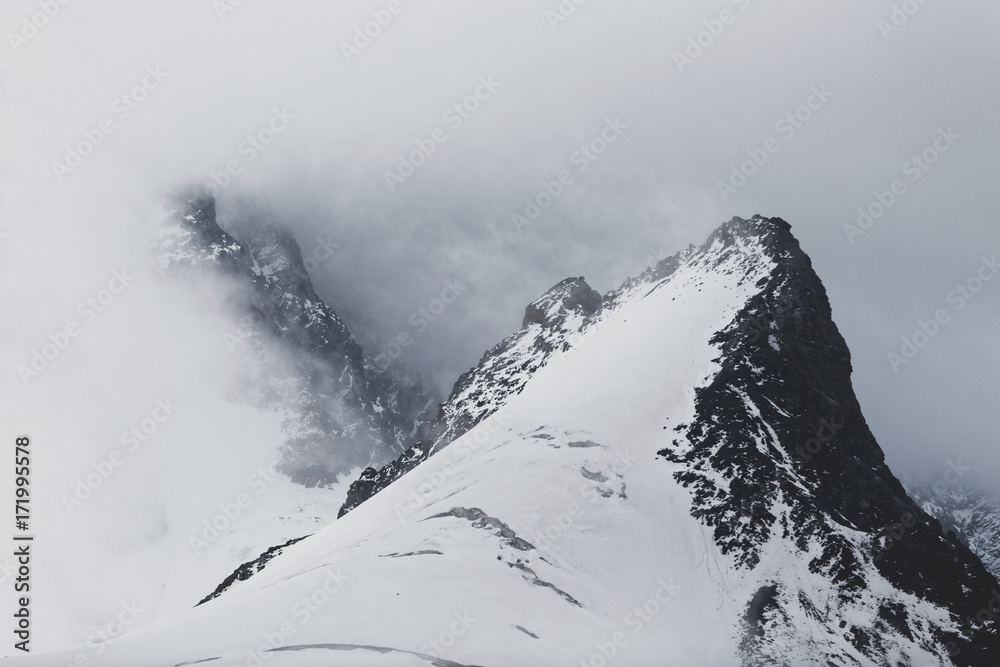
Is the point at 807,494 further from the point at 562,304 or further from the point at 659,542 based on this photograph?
the point at 562,304

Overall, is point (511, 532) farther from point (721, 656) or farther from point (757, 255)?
point (757, 255)

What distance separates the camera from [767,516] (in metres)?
90.0

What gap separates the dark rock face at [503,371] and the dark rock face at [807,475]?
47.7 m

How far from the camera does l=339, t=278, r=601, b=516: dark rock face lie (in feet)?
537

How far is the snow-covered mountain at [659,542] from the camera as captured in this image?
2884 inches

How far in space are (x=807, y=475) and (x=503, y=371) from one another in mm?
88157

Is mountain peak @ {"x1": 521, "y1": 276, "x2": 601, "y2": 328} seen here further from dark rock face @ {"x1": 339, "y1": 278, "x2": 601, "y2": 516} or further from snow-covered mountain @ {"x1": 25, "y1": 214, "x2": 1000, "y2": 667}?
snow-covered mountain @ {"x1": 25, "y1": 214, "x2": 1000, "y2": 667}

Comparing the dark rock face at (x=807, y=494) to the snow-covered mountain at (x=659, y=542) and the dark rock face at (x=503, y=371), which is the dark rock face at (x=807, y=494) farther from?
the dark rock face at (x=503, y=371)

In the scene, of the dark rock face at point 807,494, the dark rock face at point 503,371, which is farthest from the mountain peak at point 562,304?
the dark rock face at point 807,494

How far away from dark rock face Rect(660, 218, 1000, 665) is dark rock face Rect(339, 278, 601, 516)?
1877 inches

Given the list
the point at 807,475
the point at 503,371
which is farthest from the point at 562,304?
the point at 807,475

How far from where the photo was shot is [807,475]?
9544 cm

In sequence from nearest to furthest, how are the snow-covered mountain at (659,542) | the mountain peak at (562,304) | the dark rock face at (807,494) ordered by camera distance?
the snow-covered mountain at (659,542) → the dark rock face at (807,494) → the mountain peak at (562,304)

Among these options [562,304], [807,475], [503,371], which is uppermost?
[562,304]
